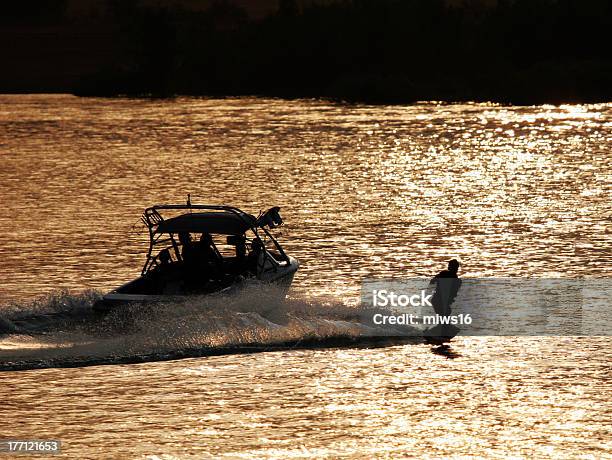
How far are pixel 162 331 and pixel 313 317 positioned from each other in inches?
146

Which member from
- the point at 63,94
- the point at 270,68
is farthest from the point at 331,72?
the point at 63,94

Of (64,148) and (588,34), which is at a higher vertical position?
(588,34)

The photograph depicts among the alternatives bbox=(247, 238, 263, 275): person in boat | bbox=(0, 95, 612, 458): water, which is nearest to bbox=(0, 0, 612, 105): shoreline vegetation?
bbox=(0, 95, 612, 458): water

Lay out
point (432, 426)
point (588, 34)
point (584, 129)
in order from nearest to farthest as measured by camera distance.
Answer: point (432, 426) → point (584, 129) → point (588, 34)

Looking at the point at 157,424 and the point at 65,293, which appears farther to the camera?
the point at 65,293

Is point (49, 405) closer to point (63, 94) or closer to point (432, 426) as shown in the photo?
point (432, 426)

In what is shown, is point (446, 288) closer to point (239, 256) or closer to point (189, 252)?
point (239, 256)

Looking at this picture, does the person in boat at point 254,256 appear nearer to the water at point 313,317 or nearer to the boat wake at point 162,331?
the boat wake at point 162,331

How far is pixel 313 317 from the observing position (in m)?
25.5

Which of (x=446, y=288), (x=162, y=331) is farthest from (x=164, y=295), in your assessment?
(x=446, y=288)

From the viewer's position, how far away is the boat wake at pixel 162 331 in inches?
898

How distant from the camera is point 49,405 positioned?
20.2 metres

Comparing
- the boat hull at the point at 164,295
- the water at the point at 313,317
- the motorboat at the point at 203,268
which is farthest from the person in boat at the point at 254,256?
the water at the point at 313,317

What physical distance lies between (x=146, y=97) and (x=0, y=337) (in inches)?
4956
